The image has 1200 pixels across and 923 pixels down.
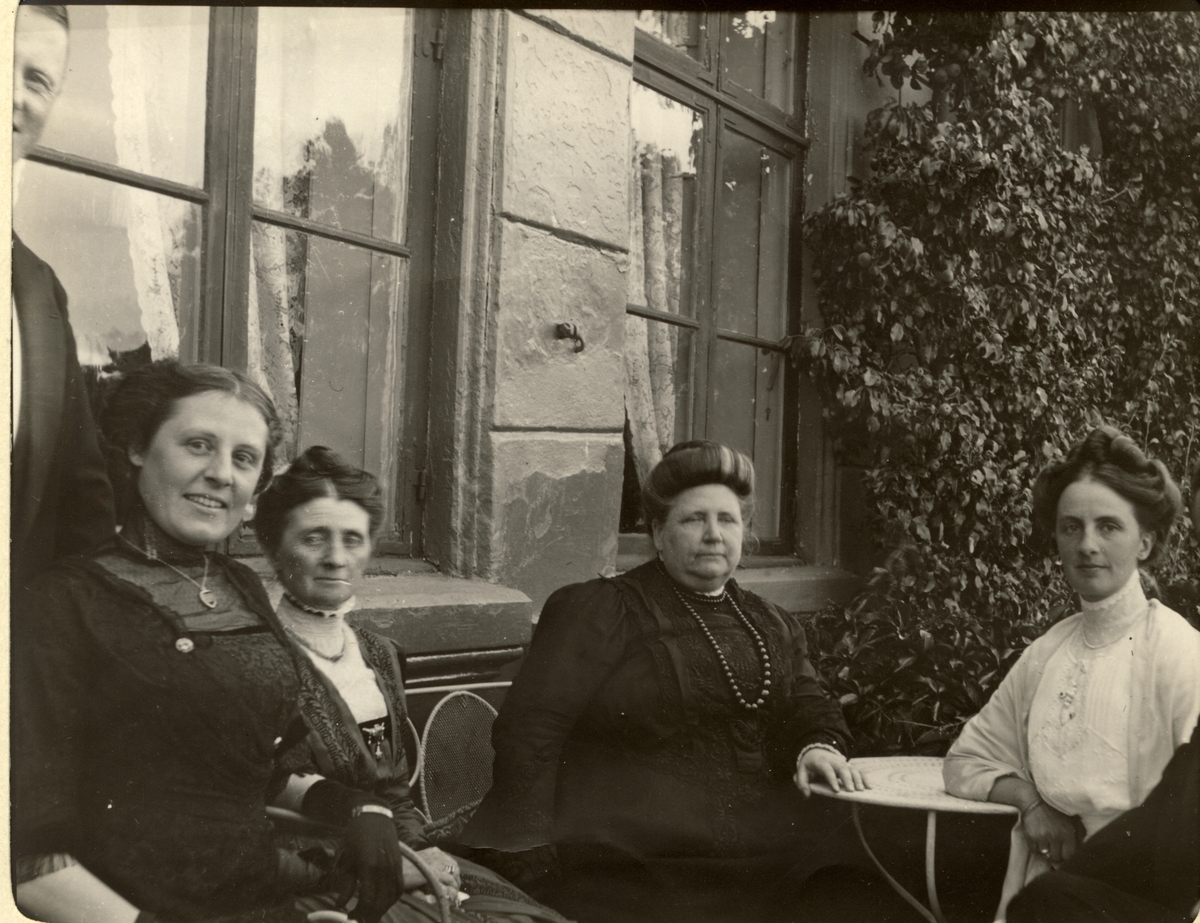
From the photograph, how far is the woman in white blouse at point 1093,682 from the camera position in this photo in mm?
2094

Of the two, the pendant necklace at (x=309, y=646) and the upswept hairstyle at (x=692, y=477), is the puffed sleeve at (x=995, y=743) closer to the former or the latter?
the upswept hairstyle at (x=692, y=477)

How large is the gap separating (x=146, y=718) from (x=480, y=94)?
1.41m

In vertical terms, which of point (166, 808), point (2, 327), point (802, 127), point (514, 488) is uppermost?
point (802, 127)

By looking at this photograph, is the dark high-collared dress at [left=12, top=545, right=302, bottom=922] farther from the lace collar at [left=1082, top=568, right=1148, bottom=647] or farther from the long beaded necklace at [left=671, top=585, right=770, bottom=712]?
the lace collar at [left=1082, top=568, right=1148, bottom=647]

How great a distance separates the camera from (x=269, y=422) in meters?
2.09

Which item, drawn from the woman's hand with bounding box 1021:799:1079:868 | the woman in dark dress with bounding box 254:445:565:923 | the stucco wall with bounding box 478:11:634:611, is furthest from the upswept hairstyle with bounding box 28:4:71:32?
the woman's hand with bounding box 1021:799:1079:868

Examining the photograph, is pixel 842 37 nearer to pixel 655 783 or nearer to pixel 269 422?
pixel 269 422

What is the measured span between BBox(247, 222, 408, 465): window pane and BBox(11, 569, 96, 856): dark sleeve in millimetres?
524

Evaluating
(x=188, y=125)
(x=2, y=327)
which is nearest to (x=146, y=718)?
(x=2, y=327)

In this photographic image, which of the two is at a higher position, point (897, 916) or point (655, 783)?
point (655, 783)

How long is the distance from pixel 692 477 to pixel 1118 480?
33.5 inches

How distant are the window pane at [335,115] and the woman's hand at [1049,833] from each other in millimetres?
1750

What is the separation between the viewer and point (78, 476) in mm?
2051

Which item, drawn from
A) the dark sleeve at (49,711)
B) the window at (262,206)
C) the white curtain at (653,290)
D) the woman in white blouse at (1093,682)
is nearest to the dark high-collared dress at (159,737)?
the dark sleeve at (49,711)
